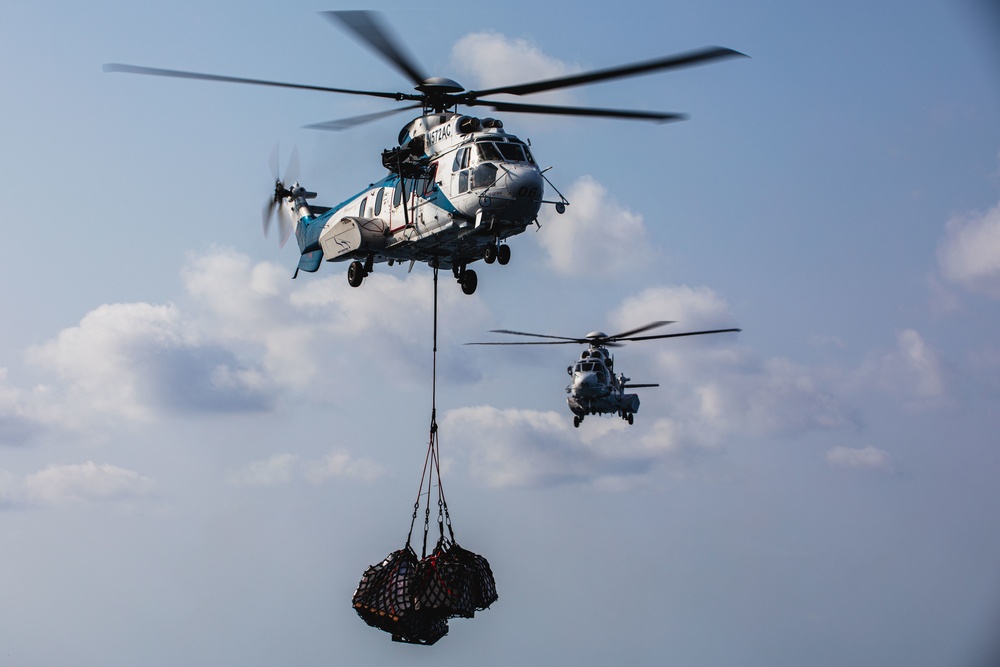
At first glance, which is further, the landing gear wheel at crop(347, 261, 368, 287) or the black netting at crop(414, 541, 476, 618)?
the landing gear wheel at crop(347, 261, 368, 287)

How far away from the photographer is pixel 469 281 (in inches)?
1304

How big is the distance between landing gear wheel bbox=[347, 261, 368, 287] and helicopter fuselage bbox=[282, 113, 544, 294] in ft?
0.13

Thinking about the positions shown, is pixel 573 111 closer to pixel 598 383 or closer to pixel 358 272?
pixel 358 272

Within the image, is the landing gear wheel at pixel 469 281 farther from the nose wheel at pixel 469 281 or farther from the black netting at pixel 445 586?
the black netting at pixel 445 586

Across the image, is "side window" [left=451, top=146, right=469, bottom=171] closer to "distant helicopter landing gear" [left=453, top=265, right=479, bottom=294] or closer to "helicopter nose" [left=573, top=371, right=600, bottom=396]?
"distant helicopter landing gear" [left=453, top=265, right=479, bottom=294]

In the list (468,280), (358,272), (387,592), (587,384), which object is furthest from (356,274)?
(587,384)

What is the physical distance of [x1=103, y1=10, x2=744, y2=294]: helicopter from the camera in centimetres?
2970

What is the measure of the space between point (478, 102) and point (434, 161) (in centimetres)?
212

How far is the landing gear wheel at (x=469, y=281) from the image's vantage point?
33.1m

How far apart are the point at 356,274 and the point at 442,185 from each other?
487 cm

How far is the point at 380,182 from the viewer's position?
114 ft

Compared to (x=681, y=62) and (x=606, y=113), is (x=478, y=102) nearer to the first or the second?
(x=606, y=113)

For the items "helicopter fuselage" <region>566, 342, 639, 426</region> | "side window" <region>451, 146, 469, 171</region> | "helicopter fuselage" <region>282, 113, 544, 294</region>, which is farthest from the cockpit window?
"helicopter fuselage" <region>566, 342, 639, 426</region>

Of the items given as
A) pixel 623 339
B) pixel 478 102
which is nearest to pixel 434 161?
pixel 478 102
